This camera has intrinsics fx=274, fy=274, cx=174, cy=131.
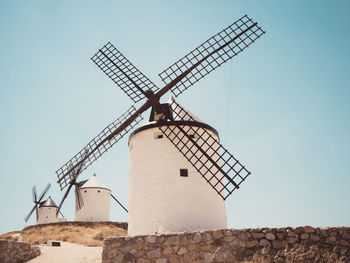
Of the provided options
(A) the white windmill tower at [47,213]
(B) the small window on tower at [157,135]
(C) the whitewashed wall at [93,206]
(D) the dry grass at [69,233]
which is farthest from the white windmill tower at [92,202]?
(B) the small window on tower at [157,135]

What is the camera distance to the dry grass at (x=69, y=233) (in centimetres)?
1643

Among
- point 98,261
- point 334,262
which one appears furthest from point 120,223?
point 334,262

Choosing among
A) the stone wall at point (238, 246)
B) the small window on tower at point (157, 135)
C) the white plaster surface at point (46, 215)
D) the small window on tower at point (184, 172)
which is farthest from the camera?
the white plaster surface at point (46, 215)

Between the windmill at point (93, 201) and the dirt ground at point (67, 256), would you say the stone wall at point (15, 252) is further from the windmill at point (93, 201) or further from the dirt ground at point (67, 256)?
the windmill at point (93, 201)

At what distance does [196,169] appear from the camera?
28.5 ft

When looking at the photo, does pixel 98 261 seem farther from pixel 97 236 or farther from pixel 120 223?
pixel 120 223

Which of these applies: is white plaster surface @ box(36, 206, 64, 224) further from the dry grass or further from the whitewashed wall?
the whitewashed wall

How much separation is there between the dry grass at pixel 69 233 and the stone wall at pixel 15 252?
19.3 feet

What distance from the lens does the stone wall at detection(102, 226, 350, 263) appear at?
560cm

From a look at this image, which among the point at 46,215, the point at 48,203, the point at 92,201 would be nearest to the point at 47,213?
the point at 46,215

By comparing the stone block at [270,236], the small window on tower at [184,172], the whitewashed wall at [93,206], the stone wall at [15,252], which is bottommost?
the stone wall at [15,252]

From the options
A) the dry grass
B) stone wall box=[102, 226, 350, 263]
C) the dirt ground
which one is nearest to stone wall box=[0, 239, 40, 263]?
the dirt ground

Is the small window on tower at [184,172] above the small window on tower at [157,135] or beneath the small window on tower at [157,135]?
beneath

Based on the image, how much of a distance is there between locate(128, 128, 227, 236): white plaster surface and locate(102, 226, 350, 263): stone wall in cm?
177
